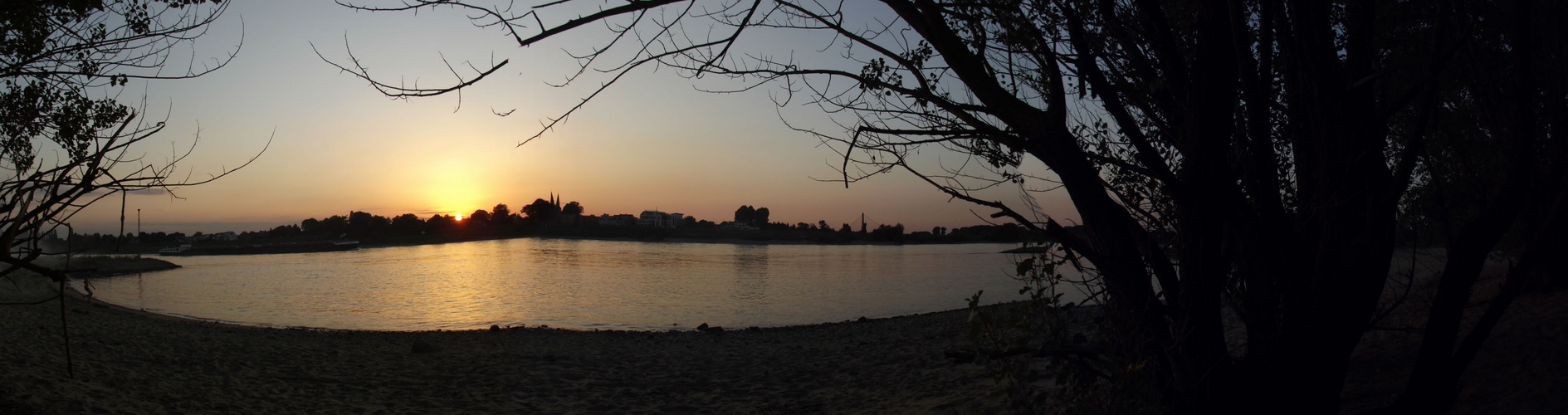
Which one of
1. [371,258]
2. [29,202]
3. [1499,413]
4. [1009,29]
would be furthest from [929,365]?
[371,258]

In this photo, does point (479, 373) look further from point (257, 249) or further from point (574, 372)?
point (257, 249)

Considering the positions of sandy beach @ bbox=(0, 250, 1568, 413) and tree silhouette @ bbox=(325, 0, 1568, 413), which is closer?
tree silhouette @ bbox=(325, 0, 1568, 413)

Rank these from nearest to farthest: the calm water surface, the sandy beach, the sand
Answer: the sandy beach → the sand → the calm water surface

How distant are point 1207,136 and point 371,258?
65497mm

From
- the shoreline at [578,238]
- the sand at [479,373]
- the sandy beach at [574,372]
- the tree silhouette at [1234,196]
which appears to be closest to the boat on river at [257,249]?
the shoreline at [578,238]

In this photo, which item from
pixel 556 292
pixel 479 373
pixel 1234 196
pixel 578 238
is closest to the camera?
pixel 1234 196

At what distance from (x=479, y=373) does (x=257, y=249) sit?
81.9 m

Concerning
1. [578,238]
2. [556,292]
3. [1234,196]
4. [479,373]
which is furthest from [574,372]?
[578,238]

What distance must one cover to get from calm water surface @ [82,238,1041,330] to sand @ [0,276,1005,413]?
554 centimetres

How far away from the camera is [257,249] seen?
7475 centimetres

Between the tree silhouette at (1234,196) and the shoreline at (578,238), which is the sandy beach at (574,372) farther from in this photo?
the shoreline at (578,238)

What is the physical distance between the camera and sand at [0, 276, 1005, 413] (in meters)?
7.10

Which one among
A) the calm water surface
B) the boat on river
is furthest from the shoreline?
the calm water surface

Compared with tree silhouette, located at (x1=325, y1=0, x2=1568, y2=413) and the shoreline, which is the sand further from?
the shoreline
